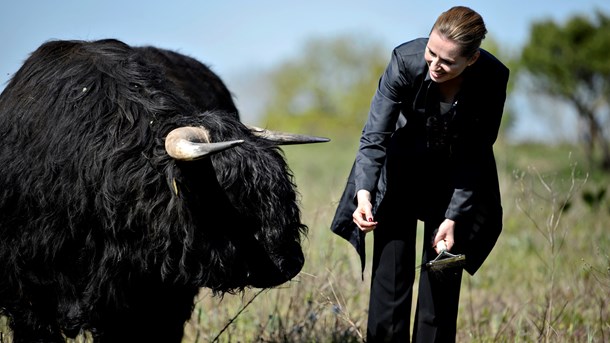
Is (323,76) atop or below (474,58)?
atop

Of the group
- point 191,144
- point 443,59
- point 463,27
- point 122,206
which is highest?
point 463,27

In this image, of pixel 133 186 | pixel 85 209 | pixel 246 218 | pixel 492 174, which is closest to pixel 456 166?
pixel 492 174

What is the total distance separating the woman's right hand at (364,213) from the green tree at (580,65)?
16.9 meters

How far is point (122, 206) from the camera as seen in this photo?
182 inches

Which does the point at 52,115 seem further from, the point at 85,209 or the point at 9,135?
the point at 85,209

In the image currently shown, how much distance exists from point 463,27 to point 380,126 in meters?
0.77

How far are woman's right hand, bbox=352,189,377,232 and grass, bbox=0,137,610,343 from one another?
1002 millimetres

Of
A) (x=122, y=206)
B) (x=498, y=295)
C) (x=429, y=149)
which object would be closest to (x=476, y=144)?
(x=429, y=149)

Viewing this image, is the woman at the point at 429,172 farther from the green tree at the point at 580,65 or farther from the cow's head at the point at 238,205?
the green tree at the point at 580,65

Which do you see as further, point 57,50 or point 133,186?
point 57,50

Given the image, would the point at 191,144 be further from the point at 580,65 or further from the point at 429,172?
the point at 580,65

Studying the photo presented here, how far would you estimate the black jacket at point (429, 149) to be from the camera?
15.0ft

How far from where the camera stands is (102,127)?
4.75 metres

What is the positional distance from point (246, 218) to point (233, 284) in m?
0.46
